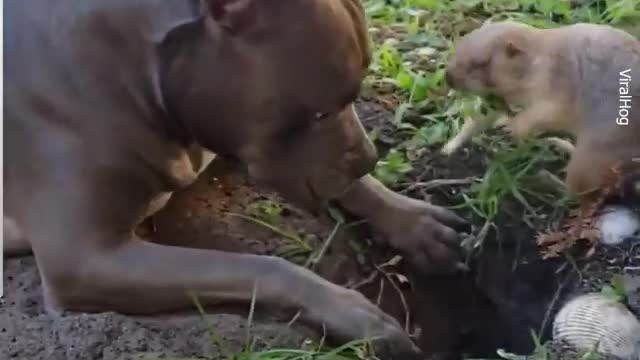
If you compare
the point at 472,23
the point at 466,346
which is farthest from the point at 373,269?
the point at 472,23

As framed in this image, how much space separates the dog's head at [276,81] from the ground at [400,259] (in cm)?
25

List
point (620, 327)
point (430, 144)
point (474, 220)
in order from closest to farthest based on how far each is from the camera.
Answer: point (620, 327)
point (474, 220)
point (430, 144)

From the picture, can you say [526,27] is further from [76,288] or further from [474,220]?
[76,288]

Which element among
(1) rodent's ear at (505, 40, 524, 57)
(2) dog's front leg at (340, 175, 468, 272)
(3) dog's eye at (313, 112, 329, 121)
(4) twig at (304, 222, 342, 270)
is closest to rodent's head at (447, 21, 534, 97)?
(1) rodent's ear at (505, 40, 524, 57)

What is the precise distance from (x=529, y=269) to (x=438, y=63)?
630 millimetres

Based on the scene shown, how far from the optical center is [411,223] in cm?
229

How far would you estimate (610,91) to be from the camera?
2.18 meters

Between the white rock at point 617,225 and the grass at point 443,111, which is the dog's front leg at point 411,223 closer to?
the grass at point 443,111

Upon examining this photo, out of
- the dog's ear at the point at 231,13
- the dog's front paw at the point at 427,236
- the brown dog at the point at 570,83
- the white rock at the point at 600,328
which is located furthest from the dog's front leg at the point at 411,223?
the dog's ear at the point at 231,13

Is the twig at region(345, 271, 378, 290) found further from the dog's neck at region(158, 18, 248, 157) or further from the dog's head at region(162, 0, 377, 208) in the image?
the dog's neck at region(158, 18, 248, 157)

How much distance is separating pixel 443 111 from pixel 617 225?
21.1 inches

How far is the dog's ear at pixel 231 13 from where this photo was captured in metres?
1.90

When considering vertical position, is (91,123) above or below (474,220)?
above

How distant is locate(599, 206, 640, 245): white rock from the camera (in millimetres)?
2137
